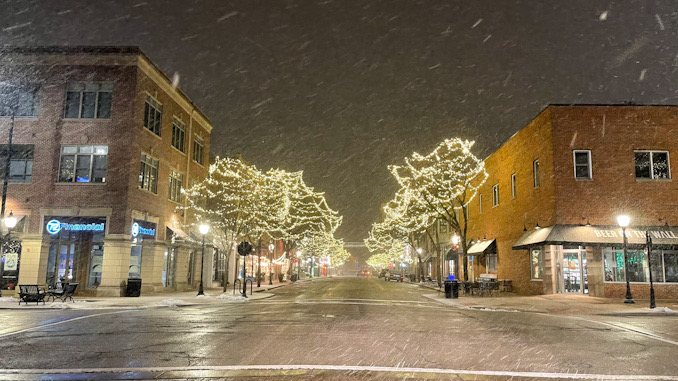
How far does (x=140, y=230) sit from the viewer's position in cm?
3181

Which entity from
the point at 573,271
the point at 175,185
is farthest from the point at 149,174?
the point at 573,271

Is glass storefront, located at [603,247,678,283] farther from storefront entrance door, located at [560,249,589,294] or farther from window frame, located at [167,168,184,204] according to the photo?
window frame, located at [167,168,184,204]

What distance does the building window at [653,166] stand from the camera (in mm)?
28750

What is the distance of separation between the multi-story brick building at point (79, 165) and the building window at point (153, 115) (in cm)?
21

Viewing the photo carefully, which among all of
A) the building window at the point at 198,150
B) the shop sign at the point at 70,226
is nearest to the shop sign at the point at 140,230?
the shop sign at the point at 70,226

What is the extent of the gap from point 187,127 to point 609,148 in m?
28.6

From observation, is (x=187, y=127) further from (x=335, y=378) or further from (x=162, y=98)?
(x=335, y=378)

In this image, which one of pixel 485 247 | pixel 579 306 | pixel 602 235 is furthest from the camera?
pixel 485 247

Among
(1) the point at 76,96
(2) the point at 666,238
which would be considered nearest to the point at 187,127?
(1) the point at 76,96

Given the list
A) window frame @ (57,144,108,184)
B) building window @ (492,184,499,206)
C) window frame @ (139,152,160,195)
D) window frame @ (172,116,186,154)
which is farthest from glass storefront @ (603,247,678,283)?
window frame @ (172,116,186,154)

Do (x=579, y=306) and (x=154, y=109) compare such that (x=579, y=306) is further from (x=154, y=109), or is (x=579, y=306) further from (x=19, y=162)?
(x=19, y=162)

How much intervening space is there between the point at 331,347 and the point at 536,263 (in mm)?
24549

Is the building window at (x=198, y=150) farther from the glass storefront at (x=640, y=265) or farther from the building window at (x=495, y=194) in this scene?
the glass storefront at (x=640, y=265)

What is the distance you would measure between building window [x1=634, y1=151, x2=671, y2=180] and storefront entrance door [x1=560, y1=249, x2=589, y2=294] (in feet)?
17.6
